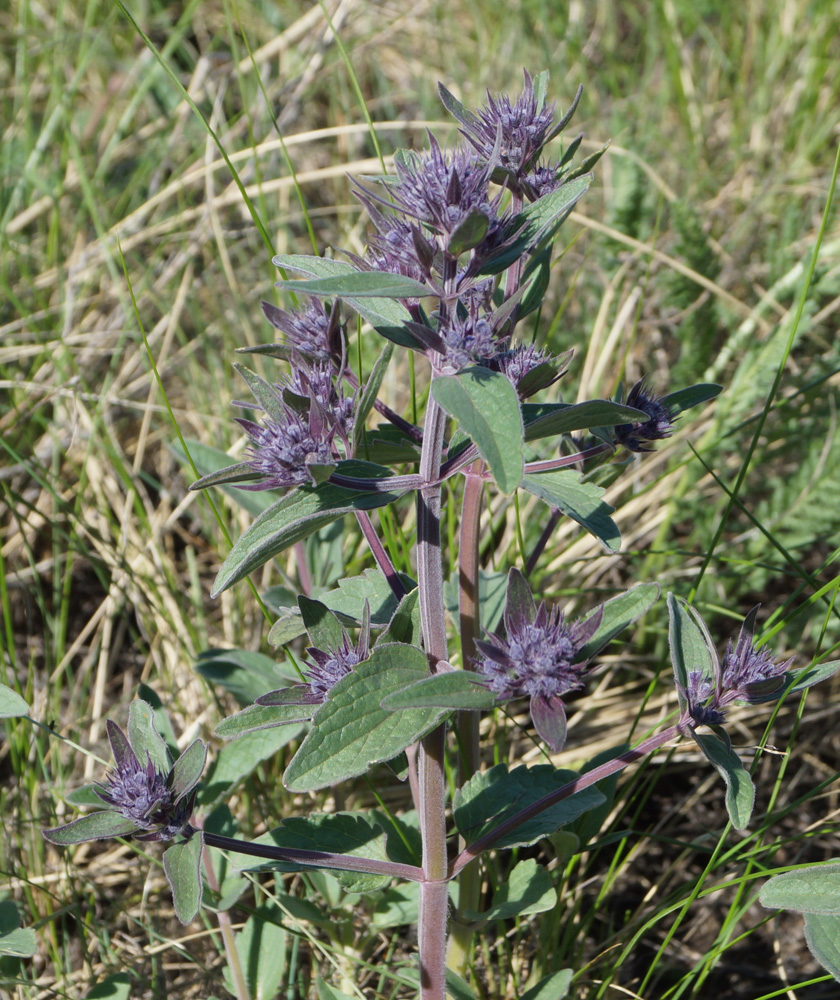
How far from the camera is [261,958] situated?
2139 mm

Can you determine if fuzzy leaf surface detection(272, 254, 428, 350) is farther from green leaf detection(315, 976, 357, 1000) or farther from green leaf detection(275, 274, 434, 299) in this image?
green leaf detection(315, 976, 357, 1000)

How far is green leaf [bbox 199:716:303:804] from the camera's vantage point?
2.07m

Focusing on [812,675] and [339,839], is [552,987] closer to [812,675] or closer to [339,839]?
[339,839]

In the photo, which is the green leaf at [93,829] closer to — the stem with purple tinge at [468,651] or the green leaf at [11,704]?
the green leaf at [11,704]

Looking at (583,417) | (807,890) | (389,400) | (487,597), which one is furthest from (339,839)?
(389,400)

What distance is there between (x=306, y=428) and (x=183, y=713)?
162cm

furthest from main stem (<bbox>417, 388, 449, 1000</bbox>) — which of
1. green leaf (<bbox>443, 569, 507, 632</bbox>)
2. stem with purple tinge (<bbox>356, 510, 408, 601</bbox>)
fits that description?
green leaf (<bbox>443, 569, 507, 632</bbox>)

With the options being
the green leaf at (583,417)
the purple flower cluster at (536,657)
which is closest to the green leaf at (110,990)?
the purple flower cluster at (536,657)

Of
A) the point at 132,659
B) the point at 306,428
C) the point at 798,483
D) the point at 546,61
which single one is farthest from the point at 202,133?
the point at 306,428

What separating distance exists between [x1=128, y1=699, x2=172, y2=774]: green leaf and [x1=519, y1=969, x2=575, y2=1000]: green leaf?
2.76ft

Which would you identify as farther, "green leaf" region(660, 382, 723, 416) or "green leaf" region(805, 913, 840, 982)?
"green leaf" region(660, 382, 723, 416)

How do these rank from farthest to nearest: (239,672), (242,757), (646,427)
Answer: (239,672), (242,757), (646,427)

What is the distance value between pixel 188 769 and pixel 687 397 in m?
1.13

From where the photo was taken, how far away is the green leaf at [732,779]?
1.50 metres
